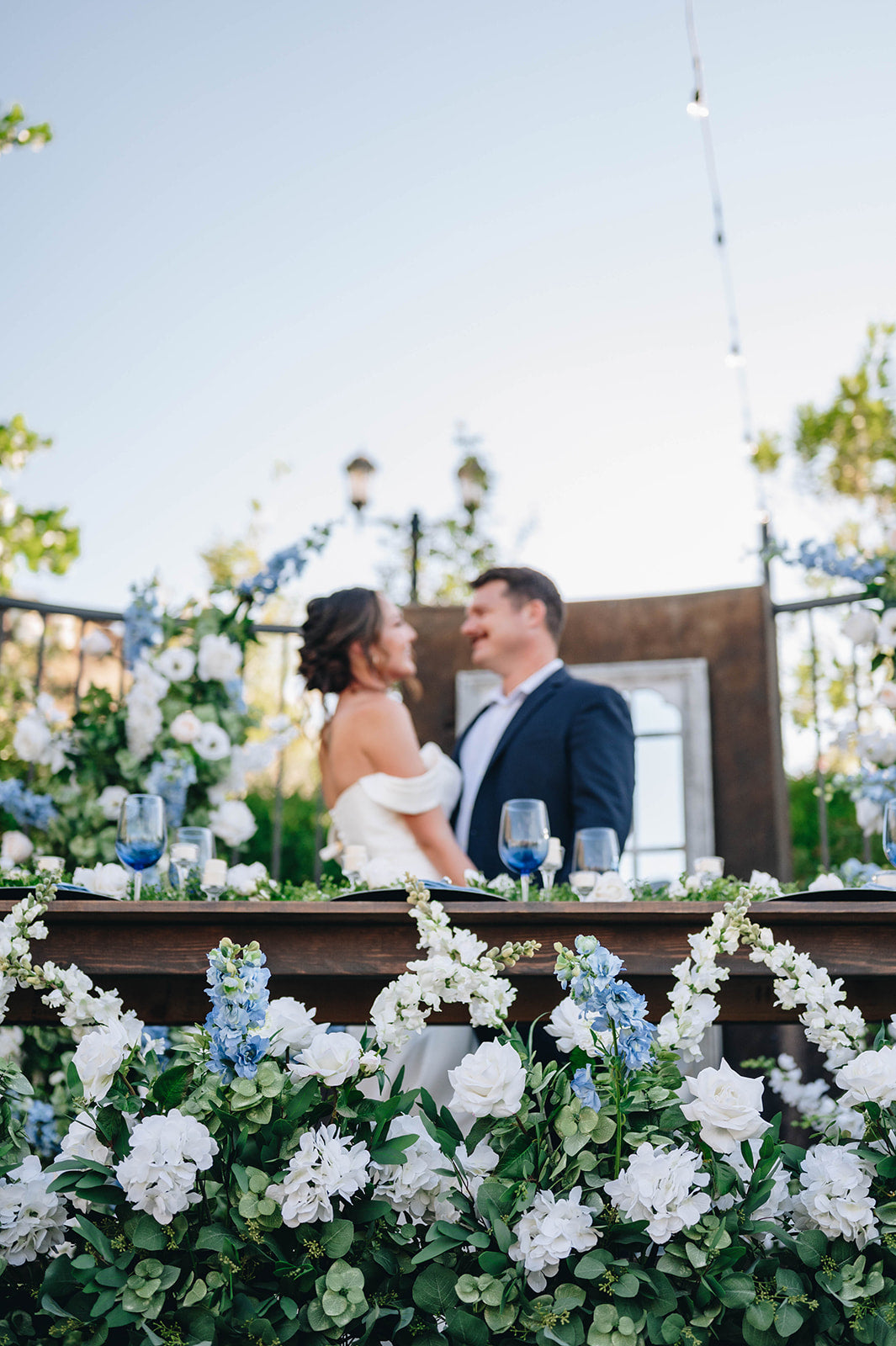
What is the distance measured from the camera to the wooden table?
5.01 ft

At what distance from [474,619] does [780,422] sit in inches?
351

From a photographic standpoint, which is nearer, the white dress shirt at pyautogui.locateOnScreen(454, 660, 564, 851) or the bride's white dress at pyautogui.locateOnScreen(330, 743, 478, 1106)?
the bride's white dress at pyautogui.locateOnScreen(330, 743, 478, 1106)

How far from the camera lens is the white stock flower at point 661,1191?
1153 mm

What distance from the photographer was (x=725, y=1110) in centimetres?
121

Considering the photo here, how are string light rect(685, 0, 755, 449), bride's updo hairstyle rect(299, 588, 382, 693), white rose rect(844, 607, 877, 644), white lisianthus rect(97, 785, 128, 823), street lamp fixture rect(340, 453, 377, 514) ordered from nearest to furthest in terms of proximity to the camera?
1. white rose rect(844, 607, 877, 644)
2. white lisianthus rect(97, 785, 128, 823)
3. bride's updo hairstyle rect(299, 588, 382, 693)
4. string light rect(685, 0, 755, 449)
5. street lamp fixture rect(340, 453, 377, 514)

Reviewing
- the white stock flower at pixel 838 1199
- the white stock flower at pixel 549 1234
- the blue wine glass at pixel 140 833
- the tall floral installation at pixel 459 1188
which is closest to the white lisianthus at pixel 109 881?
the blue wine glass at pixel 140 833

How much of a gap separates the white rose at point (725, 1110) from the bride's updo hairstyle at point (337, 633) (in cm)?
233

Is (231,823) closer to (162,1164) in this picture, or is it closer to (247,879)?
(247,879)

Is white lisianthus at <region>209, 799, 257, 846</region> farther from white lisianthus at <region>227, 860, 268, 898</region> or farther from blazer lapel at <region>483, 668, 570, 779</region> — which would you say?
white lisianthus at <region>227, 860, 268, 898</region>

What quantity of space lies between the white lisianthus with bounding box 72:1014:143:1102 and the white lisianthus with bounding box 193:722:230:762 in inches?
70.5

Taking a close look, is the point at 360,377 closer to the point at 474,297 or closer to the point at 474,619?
the point at 474,297

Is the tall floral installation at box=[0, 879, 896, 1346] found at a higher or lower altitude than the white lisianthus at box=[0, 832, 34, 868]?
lower

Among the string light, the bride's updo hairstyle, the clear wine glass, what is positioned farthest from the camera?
the string light

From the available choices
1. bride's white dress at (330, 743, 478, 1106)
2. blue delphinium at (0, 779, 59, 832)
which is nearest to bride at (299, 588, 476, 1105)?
bride's white dress at (330, 743, 478, 1106)
